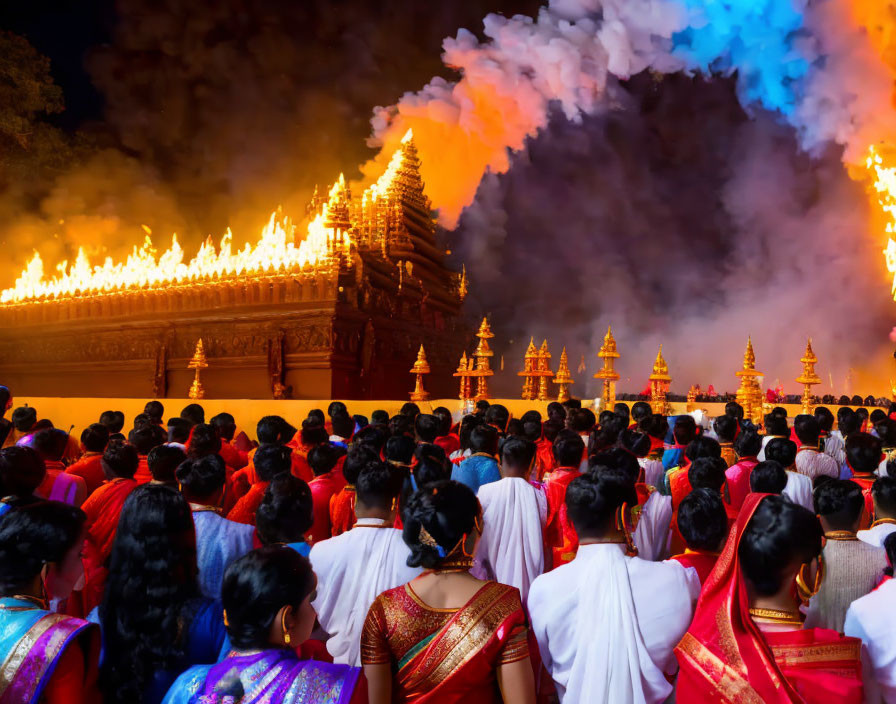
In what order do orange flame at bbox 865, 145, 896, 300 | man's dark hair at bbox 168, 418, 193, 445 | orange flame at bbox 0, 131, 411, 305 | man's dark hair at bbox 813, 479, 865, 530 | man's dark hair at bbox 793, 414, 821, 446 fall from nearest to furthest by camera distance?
1. man's dark hair at bbox 813, 479, 865, 530
2. man's dark hair at bbox 793, 414, 821, 446
3. man's dark hair at bbox 168, 418, 193, 445
4. orange flame at bbox 0, 131, 411, 305
5. orange flame at bbox 865, 145, 896, 300

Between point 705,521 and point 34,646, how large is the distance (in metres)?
2.18

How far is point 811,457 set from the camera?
5199 mm

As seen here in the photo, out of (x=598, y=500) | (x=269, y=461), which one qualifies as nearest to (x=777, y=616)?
(x=598, y=500)

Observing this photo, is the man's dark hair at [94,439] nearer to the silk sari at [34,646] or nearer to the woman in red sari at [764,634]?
the silk sari at [34,646]

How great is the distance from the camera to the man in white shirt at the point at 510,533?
368 centimetres

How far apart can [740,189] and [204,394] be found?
16099 mm

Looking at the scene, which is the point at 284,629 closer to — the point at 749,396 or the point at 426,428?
the point at 426,428

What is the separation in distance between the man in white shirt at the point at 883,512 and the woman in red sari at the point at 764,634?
133cm

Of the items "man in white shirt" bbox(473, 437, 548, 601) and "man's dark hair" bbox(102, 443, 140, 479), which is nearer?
"man in white shirt" bbox(473, 437, 548, 601)

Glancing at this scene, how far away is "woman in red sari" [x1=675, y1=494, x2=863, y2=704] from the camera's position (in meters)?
1.82

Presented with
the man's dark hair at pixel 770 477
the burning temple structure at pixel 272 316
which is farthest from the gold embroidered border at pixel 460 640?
the burning temple structure at pixel 272 316

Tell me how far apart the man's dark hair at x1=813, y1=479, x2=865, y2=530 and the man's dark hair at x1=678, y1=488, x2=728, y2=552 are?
44cm

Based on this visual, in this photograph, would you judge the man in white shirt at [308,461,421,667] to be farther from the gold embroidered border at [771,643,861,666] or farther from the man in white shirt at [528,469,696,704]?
the gold embroidered border at [771,643,861,666]

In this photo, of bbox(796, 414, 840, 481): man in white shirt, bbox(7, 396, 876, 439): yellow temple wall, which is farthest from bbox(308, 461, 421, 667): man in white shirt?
bbox(7, 396, 876, 439): yellow temple wall
